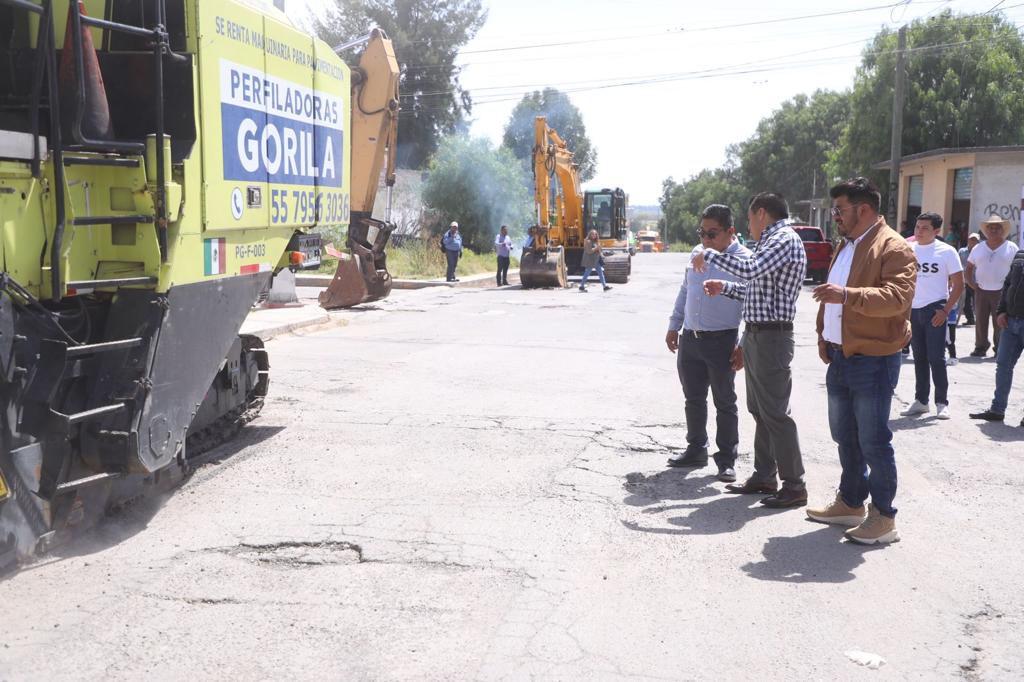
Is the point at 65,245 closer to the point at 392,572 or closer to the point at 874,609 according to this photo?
the point at 392,572

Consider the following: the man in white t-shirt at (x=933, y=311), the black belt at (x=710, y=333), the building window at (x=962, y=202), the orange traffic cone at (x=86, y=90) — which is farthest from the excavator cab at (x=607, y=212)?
the orange traffic cone at (x=86, y=90)

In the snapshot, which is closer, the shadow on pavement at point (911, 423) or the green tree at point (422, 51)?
the shadow on pavement at point (911, 423)

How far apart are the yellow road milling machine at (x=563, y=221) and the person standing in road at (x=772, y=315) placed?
2004 cm

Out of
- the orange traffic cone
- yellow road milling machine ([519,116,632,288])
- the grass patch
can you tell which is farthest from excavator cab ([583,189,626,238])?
the orange traffic cone

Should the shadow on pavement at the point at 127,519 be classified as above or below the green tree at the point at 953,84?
below

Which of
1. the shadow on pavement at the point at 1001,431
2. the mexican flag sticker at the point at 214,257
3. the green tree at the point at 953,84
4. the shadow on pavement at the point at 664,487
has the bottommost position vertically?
the shadow on pavement at the point at 1001,431

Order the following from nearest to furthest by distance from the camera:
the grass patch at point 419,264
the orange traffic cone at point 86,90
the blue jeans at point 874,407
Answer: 1. the orange traffic cone at point 86,90
2. the blue jeans at point 874,407
3. the grass patch at point 419,264

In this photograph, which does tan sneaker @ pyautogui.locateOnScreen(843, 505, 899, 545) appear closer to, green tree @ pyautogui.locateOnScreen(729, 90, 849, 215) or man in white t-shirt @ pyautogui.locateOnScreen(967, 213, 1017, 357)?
man in white t-shirt @ pyautogui.locateOnScreen(967, 213, 1017, 357)

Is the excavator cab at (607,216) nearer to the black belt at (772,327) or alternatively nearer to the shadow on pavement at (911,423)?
the shadow on pavement at (911,423)

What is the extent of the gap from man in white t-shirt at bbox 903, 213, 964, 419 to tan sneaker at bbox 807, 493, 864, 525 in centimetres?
376

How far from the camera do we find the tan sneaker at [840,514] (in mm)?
5793

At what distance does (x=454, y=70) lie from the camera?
57.2 m

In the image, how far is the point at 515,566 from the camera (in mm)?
5012

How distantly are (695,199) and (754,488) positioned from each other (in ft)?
359
